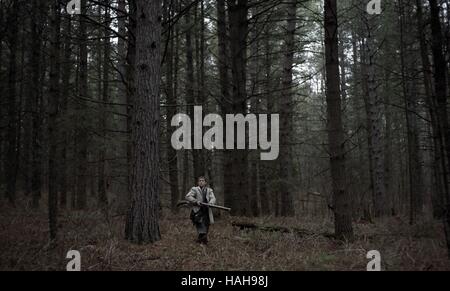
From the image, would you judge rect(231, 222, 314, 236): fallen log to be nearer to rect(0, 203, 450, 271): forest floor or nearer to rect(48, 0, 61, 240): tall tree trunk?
rect(0, 203, 450, 271): forest floor

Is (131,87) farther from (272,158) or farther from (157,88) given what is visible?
(272,158)

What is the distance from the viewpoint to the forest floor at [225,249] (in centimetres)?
616

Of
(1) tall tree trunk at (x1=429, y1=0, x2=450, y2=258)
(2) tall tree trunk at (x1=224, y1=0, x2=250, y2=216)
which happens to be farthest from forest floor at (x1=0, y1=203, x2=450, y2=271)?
(2) tall tree trunk at (x1=224, y1=0, x2=250, y2=216)

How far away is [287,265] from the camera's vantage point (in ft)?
21.0

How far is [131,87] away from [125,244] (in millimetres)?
4889

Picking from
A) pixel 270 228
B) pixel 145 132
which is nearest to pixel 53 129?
pixel 145 132

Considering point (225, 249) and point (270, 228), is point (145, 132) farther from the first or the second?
point (270, 228)

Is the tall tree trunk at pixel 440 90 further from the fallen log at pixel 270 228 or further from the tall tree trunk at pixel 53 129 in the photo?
the tall tree trunk at pixel 53 129

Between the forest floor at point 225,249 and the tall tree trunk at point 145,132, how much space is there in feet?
1.48

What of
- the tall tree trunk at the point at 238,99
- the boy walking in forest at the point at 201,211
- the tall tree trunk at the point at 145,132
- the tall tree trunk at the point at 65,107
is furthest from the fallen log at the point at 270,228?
the tall tree trunk at the point at 65,107

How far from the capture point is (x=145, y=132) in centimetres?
802

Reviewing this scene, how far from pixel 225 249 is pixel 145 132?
3.05m

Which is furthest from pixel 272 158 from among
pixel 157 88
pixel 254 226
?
pixel 157 88
